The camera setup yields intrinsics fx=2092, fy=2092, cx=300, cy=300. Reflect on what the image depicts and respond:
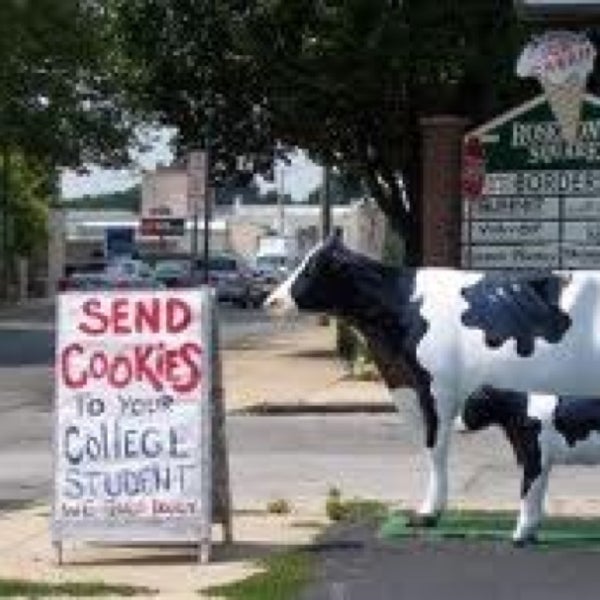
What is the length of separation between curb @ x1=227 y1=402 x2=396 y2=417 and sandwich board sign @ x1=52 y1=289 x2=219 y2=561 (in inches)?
534

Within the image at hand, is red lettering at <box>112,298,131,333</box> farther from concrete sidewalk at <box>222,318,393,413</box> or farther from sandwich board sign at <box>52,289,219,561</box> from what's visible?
concrete sidewalk at <box>222,318,393,413</box>

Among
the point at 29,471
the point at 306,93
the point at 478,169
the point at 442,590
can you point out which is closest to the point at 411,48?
the point at 306,93

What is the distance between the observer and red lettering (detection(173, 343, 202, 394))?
12375 millimetres

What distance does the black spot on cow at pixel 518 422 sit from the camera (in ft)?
41.0

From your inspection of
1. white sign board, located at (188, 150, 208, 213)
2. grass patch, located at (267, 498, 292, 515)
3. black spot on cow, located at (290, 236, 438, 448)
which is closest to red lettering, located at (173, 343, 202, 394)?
black spot on cow, located at (290, 236, 438, 448)

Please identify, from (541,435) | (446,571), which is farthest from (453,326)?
(446,571)

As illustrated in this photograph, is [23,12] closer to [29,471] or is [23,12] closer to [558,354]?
[29,471]

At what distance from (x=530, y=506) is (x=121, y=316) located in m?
2.72

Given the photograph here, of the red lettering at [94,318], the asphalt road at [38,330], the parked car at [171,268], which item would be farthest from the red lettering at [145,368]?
the parked car at [171,268]

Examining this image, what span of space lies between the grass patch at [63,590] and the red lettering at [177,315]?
1792 millimetres

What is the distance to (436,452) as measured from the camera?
1348cm

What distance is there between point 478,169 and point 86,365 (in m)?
14.6

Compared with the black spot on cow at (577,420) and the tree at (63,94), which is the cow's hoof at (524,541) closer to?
the black spot on cow at (577,420)

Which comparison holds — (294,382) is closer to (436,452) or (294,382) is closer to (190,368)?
(436,452)
